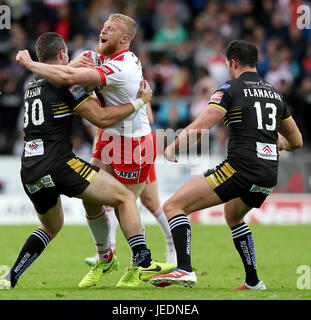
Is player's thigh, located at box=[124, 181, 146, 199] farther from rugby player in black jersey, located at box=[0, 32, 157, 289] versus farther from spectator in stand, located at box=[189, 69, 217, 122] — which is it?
spectator in stand, located at box=[189, 69, 217, 122]

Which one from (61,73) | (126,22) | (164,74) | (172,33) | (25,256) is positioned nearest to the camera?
(61,73)

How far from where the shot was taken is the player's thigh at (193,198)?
738 cm

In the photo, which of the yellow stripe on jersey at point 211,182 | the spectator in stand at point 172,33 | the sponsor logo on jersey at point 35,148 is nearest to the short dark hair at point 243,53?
the yellow stripe on jersey at point 211,182

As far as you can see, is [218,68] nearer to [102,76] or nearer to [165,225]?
[165,225]

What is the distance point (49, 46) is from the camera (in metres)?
7.53

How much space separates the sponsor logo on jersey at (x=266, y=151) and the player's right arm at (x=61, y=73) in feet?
6.02

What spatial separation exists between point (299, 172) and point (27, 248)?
921 centimetres

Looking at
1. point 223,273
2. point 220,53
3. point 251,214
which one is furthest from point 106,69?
point 220,53

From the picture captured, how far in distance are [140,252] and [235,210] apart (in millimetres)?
1113

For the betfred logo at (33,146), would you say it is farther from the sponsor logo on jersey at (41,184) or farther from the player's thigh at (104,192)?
the player's thigh at (104,192)

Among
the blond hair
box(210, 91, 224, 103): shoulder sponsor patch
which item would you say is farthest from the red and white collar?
box(210, 91, 224, 103): shoulder sponsor patch

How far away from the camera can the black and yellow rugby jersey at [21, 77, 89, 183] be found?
24.3ft

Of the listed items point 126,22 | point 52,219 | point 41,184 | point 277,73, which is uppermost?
point 277,73

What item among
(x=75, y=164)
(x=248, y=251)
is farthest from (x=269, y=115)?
(x=75, y=164)
